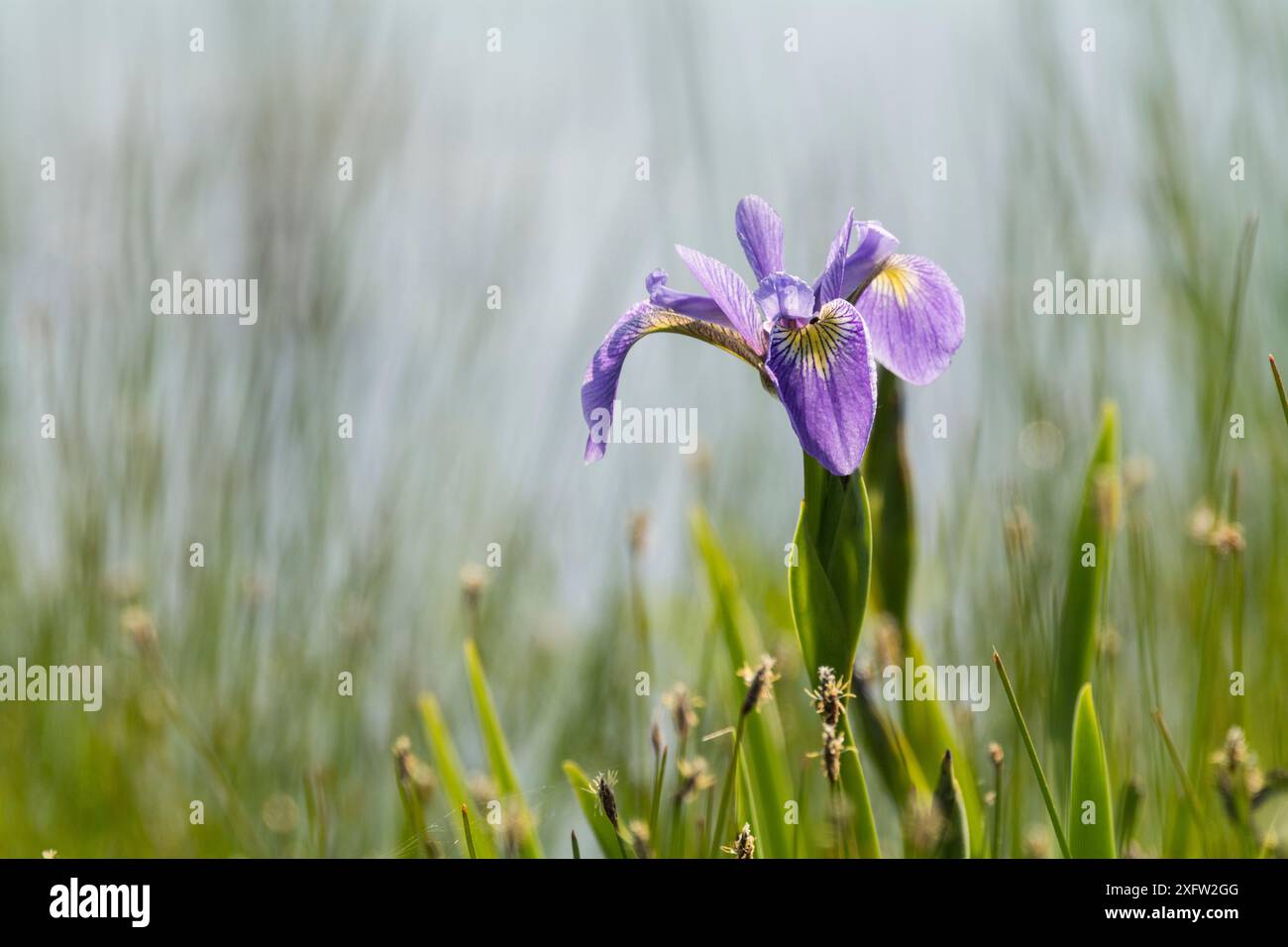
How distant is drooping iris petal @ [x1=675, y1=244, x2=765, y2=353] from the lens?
1.33 m

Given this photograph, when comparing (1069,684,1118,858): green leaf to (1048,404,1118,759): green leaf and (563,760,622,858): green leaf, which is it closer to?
(1048,404,1118,759): green leaf

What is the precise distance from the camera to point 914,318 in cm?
152

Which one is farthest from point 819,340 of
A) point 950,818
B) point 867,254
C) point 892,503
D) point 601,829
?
point 601,829

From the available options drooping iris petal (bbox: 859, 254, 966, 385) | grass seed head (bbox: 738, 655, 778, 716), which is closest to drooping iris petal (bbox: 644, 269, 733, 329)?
drooping iris petal (bbox: 859, 254, 966, 385)

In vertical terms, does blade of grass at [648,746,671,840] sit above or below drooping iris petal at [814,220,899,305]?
below

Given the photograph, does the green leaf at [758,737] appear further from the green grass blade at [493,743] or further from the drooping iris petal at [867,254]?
the drooping iris petal at [867,254]

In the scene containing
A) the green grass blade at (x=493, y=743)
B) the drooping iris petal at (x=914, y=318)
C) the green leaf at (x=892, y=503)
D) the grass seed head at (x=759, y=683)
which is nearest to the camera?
the grass seed head at (x=759, y=683)

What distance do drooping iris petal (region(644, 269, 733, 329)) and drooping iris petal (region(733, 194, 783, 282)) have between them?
94mm

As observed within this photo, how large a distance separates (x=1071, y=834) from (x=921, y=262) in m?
0.87

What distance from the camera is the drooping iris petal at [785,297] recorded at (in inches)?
50.0

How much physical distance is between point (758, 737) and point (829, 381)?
0.72 m

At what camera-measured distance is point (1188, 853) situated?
1729 millimetres

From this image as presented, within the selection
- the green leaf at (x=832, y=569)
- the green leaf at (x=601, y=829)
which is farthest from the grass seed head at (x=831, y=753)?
the green leaf at (x=601, y=829)
